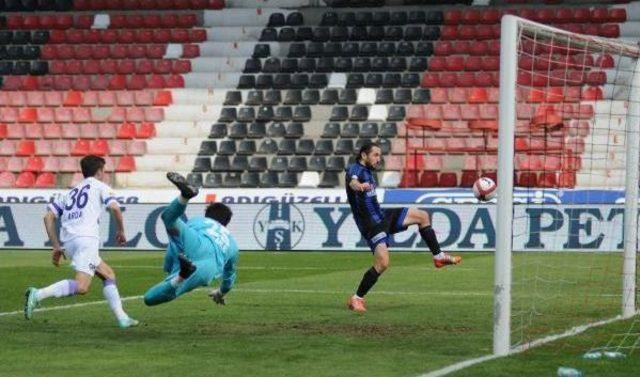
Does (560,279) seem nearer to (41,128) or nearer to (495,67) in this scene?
(495,67)

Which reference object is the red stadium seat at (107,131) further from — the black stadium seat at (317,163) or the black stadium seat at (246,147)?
the black stadium seat at (317,163)

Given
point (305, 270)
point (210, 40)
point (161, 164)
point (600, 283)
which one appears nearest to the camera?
point (600, 283)

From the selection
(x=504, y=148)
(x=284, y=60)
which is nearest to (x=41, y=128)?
(x=284, y=60)

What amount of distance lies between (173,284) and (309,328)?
57.4 inches

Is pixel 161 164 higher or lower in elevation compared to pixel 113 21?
lower

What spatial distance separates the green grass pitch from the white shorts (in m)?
0.61

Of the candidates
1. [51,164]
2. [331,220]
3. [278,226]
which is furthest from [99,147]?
[331,220]

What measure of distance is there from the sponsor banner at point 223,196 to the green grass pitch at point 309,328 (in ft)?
16.7

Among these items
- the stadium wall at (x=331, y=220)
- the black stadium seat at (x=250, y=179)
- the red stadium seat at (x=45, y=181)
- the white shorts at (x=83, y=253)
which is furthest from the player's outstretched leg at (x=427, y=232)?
the red stadium seat at (x=45, y=181)

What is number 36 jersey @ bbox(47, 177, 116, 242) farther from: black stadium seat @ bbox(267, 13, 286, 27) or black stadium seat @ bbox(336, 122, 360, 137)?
black stadium seat @ bbox(267, 13, 286, 27)

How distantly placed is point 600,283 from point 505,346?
336 inches

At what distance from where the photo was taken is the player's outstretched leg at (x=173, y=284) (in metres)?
11.8

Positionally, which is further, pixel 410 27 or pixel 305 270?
pixel 410 27

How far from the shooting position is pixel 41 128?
3394cm
